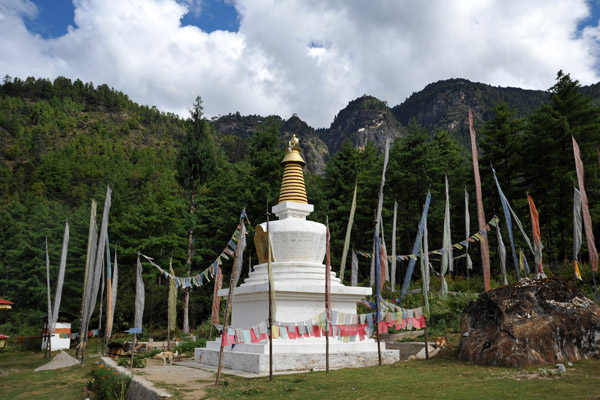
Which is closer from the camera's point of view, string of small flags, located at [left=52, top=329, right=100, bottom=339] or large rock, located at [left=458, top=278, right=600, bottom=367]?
large rock, located at [left=458, top=278, right=600, bottom=367]

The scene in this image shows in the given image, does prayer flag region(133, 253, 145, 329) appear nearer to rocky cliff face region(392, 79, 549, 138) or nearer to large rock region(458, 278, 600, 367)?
large rock region(458, 278, 600, 367)

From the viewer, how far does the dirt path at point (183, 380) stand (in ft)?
26.7

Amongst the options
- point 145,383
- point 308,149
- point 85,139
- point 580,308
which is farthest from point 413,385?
point 308,149

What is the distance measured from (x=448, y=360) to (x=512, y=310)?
2.11 metres

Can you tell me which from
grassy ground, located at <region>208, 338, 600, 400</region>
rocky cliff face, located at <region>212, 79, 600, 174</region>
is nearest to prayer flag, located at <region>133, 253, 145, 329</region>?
grassy ground, located at <region>208, 338, 600, 400</region>

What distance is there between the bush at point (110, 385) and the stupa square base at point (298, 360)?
110 inches

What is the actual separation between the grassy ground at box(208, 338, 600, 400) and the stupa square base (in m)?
0.77

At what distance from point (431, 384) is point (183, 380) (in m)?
5.26

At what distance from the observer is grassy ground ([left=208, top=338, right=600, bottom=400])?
7008mm

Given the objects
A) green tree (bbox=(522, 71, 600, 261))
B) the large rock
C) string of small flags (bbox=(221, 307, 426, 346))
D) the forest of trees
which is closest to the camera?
the large rock

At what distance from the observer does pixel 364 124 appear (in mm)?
163625

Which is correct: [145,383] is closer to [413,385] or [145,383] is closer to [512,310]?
[413,385]

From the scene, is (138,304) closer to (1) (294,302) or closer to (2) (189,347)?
(2) (189,347)

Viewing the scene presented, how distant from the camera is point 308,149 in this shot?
14188cm
